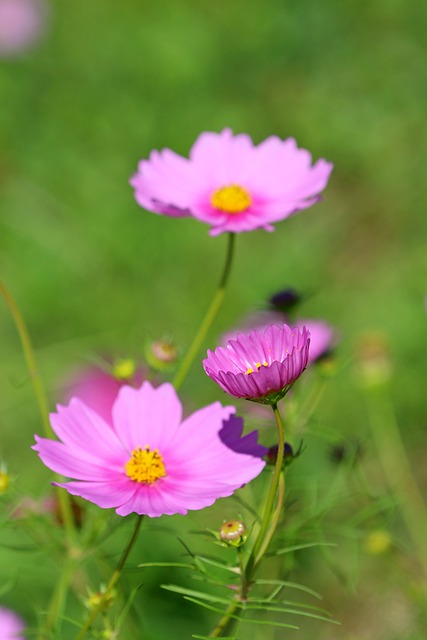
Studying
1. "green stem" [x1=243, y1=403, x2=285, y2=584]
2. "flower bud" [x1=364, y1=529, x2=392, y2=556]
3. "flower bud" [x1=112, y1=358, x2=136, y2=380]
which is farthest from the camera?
"flower bud" [x1=364, y1=529, x2=392, y2=556]

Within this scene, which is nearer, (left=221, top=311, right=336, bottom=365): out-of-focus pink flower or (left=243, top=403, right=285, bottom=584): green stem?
(left=243, top=403, right=285, bottom=584): green stem

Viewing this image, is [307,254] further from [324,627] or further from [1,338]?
[324,627]

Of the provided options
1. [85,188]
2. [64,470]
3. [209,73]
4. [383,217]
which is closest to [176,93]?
[209,73]

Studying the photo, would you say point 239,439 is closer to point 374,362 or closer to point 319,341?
point 319,341

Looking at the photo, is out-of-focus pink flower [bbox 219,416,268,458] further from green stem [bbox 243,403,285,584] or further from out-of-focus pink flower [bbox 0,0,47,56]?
out-of-focus pink flower [bbox 0,0,47,56]

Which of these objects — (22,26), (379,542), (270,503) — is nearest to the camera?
(270,503)

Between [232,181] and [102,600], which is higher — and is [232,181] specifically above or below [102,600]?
above

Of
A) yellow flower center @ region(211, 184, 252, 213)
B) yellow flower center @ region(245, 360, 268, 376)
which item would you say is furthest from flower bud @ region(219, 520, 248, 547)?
yellow flower center @ region(211, 184, 252, 213)

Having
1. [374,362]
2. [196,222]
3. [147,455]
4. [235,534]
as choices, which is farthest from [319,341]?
[196,222]
